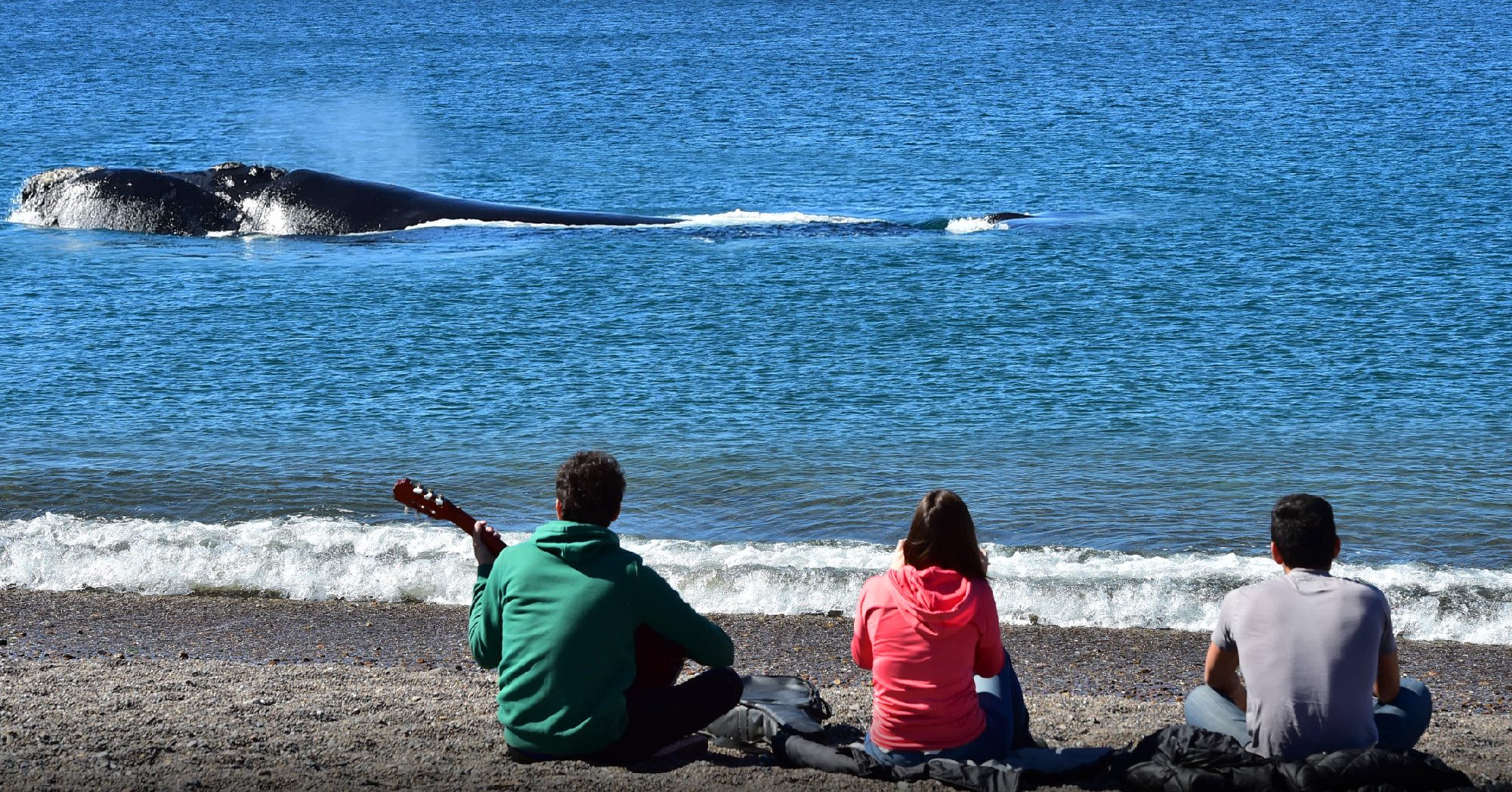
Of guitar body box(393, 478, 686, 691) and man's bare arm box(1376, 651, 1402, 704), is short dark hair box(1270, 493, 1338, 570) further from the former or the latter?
guitar body box(393, 478, 686, 691)

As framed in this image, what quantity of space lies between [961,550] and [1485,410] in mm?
14992

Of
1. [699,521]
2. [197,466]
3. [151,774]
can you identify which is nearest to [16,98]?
[197,466]

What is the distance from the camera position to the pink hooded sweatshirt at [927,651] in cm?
573

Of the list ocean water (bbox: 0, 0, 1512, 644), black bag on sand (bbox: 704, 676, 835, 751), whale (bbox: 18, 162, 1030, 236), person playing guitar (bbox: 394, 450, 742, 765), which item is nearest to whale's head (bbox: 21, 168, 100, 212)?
ocean water (bbox: 0, 0, 1512, 644)

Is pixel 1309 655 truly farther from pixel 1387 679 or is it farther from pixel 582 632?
pixel 582 632

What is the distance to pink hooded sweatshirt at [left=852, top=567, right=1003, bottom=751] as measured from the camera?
18.8 feet

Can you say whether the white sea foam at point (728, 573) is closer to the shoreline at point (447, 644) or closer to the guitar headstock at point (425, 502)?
the shoreline at point (447, 644)

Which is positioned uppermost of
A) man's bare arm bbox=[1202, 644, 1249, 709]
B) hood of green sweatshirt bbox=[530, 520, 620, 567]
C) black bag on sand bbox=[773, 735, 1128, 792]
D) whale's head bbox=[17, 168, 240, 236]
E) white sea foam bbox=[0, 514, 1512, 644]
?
whale's head bbox=[17, 168, 240, 236]

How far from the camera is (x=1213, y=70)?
70.6m

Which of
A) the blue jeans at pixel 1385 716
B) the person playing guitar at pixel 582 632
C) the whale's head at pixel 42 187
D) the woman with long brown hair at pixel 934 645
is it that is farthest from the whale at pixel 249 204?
the blue jeans at pixel 1385 716

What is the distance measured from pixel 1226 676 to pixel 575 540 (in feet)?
8.74

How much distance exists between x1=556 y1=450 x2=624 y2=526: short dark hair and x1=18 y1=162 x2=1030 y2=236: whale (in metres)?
25.7

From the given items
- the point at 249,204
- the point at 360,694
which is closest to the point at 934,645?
the point at 360,694

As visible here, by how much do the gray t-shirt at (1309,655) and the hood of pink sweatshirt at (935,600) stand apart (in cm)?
99
